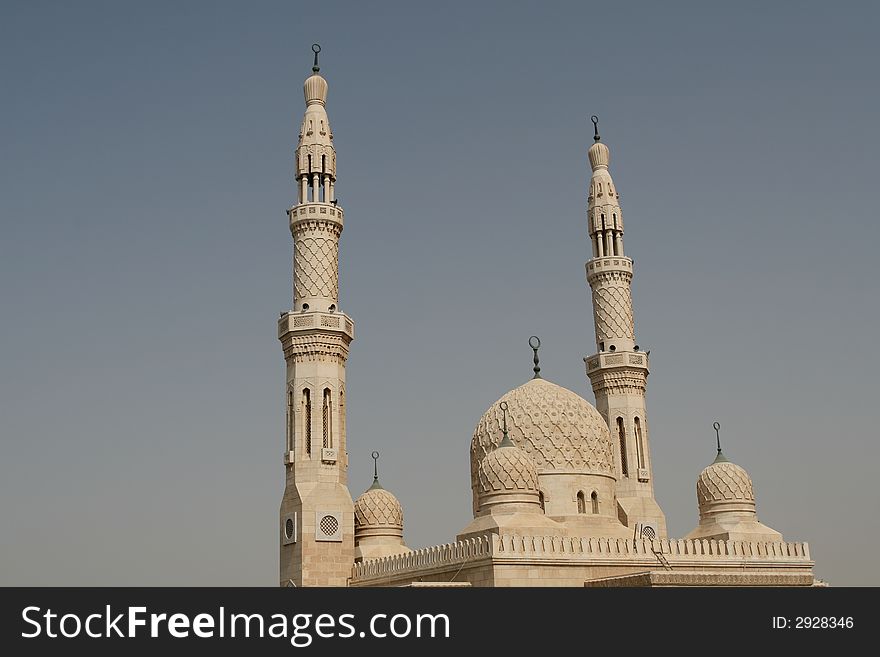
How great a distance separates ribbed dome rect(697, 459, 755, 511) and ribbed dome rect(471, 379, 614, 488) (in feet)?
11.2

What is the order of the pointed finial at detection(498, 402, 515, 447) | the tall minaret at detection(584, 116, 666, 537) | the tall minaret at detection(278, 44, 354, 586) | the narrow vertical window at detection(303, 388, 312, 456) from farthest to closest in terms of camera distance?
the tall minaret at detection(584, 116, 666, 537)
the narrow vertical window at detection(303, 388, 312, 456)
the tall minaret at detection(278, 44, 354, 586)
the pointed finial at detection(498, 402, 515, 447)

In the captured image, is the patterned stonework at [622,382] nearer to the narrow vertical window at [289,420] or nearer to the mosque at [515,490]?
the mosque at [515,490]

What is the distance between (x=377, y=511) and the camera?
36.1 m

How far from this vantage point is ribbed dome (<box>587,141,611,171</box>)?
43.5 metres

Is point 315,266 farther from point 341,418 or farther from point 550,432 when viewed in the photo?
point 550,432

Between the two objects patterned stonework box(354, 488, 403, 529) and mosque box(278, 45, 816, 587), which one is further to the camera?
patterned stonework box(354, 488, 403, 529)

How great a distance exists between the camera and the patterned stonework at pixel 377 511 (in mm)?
36031

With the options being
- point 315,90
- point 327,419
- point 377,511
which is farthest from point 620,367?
point 315,90

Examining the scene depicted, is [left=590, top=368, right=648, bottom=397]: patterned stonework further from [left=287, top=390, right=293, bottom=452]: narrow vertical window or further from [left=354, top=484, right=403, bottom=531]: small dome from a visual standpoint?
[left=287, top=390, right=293, bottom=452]: narrow vertical window

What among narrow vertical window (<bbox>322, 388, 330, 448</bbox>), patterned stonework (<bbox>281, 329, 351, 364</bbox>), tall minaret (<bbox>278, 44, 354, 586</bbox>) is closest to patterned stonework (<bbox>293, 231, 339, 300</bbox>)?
tall minaret (<bbox>278, 44, 354, 586</bbox>)
